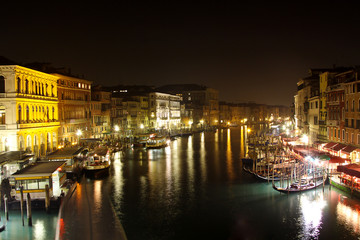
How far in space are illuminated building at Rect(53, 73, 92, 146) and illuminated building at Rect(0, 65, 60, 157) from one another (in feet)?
8.44

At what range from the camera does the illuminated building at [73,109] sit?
28.6 meters

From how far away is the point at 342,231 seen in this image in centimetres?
1187

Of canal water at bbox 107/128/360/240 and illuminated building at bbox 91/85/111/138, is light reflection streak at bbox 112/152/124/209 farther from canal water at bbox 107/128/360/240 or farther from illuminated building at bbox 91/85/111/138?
illuminated building at bbox 91/85/111/138

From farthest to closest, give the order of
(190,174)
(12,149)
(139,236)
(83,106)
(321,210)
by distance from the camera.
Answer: (83,106) < (190,174) < (12,149) < (321,210) < (139,236)

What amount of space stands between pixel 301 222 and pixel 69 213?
27.0 ft

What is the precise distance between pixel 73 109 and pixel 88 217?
19.7 metres

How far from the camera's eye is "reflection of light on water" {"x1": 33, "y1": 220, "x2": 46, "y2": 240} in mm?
11149

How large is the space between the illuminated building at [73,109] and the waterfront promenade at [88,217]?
12.5 m

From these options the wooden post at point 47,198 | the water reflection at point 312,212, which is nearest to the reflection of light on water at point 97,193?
Answer: the wooden post at point 47,198

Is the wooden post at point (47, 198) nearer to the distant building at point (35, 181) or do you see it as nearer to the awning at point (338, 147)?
the distant building at point (35, 181)

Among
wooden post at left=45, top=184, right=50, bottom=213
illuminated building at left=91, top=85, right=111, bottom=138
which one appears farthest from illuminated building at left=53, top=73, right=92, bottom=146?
wooden post at left=45, top=184, right=50, bottom=213

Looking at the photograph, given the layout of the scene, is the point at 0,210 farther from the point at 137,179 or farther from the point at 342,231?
the point at 342,231

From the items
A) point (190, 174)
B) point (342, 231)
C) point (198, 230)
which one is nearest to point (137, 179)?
point (190, 174)

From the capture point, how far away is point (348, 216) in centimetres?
1295
